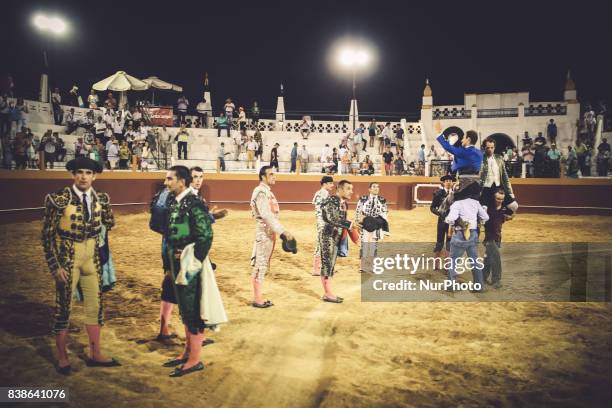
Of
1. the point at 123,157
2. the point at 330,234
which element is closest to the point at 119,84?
the point at 123,157

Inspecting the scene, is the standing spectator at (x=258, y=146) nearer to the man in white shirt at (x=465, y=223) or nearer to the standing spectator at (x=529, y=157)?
the standing spectator at (x=529, y=157)

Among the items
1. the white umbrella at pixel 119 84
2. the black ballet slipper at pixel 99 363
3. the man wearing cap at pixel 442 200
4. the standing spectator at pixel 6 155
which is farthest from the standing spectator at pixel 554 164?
the standing spectator at pixel 6 155

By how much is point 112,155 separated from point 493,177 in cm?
1427

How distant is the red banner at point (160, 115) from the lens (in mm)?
21422

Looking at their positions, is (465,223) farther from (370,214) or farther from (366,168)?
(366,168)

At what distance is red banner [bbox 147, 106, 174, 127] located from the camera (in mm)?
21422

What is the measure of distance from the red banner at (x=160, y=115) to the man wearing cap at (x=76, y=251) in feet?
60.7

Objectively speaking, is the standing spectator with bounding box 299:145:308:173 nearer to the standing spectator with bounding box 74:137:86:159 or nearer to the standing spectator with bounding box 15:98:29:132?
the standing spectator with bounding box 74:137:86:159

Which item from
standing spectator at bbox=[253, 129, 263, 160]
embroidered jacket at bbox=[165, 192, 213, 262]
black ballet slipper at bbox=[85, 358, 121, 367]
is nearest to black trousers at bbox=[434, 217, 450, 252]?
embroidered jacket at bbox=[165, 192, 213, 262]

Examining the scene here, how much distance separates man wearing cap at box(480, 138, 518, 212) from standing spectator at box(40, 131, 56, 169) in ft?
44.3

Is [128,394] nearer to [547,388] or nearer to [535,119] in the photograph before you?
[547,388]

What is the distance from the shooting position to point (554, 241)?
36.7ft

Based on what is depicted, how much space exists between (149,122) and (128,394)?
1940 centimetres

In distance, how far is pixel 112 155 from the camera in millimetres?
16609
